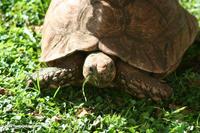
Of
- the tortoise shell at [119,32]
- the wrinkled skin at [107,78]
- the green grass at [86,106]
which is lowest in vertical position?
the green grass at [86,106]

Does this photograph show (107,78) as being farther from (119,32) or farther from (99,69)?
(119,32)

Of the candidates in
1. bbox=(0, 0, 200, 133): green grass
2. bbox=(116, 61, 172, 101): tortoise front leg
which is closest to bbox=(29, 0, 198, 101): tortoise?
bbox=(116, 61, 172, 101): tortoise front leg

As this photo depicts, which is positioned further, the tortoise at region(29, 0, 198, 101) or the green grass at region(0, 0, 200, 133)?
the tortoise at region(29, 0, 198, 101)

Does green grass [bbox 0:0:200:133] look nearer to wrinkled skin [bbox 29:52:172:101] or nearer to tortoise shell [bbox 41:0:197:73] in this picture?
wrinkled skin [bbox 29:52:172:101]

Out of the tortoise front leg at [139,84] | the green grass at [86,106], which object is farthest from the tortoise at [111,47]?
the green grass at [86,106]

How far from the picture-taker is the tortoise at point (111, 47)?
457 centimetres

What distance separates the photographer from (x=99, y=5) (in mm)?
4707

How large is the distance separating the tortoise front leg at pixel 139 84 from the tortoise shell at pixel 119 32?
3.7 inches

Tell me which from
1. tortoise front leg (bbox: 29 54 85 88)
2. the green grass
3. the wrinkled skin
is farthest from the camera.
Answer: tortoise front leg (bbox: 29 54 85 88)

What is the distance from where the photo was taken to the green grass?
4383 millimetres

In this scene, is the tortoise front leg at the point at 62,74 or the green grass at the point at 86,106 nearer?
the green grass at the point at 86,106

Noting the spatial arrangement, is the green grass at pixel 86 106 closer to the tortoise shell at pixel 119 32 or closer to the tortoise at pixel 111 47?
the tortoise at pixel 111 47

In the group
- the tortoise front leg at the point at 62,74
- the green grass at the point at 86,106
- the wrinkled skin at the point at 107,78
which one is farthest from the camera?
the tortoise front leg at the point at 62,74

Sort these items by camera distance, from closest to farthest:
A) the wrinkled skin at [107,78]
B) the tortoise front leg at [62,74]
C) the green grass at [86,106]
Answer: the green grass at [86,106]
the wrinkled skin at [107,78]
the tortoise front leg at [62,74]
